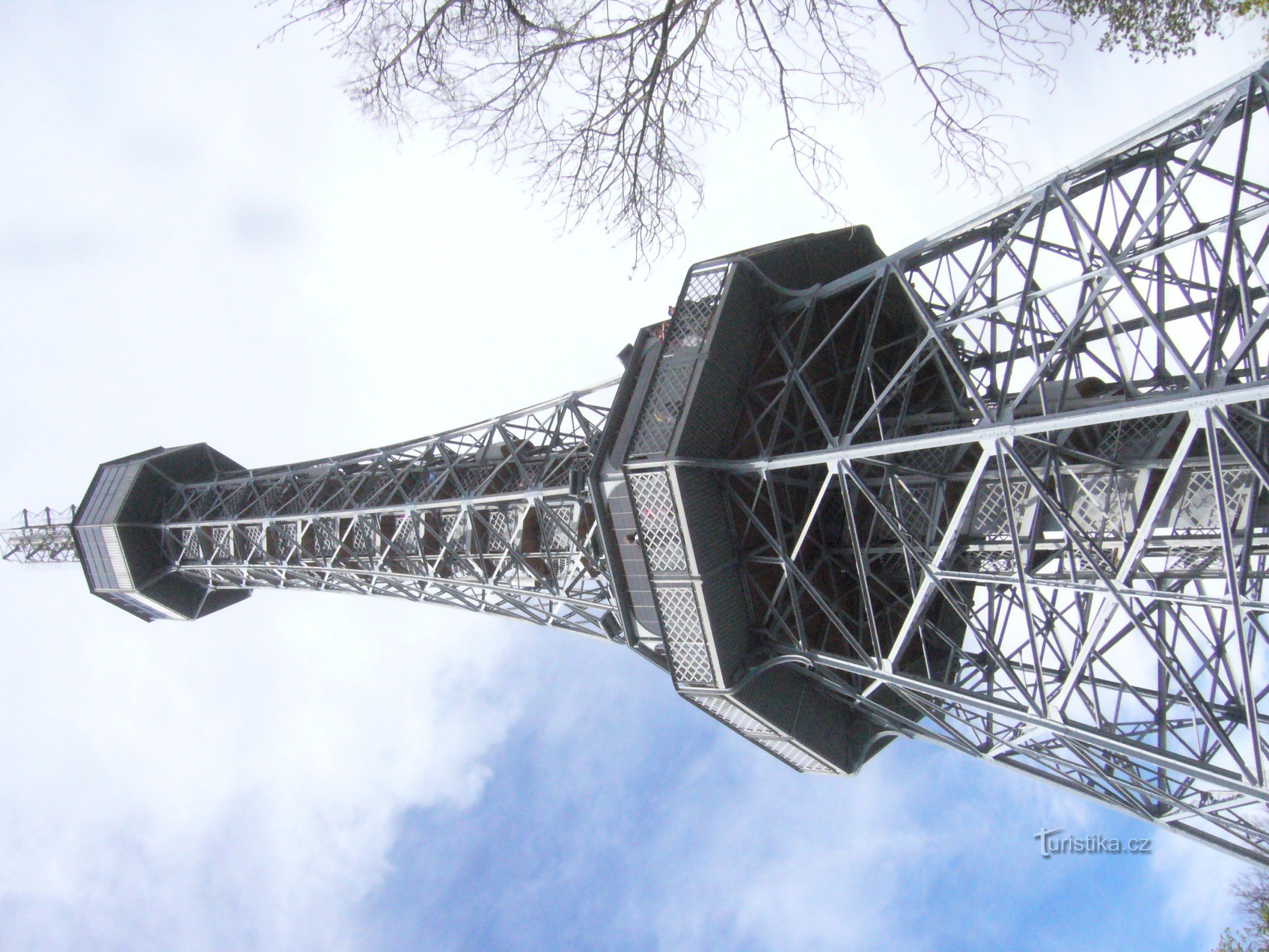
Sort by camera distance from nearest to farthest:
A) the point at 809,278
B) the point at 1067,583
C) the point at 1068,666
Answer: the point at 1067,583, the point at 1068,666, the point at 809,278

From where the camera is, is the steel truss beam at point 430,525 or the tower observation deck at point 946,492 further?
the steel truss beam at point 430,525

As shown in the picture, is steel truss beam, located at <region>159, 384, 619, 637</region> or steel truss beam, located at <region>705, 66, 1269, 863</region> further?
steel truss beam, located at <region>159, 384, 619, 637</region>

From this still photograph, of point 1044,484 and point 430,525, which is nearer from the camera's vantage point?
point 1044,484

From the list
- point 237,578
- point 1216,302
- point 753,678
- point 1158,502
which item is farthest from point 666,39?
point 237,578

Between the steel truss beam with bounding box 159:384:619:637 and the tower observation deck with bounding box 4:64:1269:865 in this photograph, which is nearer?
the tower observation deck with bounding box 4:64:1269:865

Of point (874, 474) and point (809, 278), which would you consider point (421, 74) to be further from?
point (874, 474)

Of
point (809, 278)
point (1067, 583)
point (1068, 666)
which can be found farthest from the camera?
point (809, 278)

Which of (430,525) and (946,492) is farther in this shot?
(430,525)

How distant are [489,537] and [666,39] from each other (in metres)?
18.4

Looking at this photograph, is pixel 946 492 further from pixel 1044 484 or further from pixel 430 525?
pixel 430 525

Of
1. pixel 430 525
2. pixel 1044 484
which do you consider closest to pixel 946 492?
pixel 1044 484

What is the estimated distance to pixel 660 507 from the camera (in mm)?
13586

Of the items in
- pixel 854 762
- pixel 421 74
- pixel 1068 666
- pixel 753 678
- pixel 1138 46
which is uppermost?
pixel 1138 46

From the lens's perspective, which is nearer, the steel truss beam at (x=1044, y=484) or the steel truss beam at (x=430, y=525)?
the steel truss beam at (x=1044, y=484)
